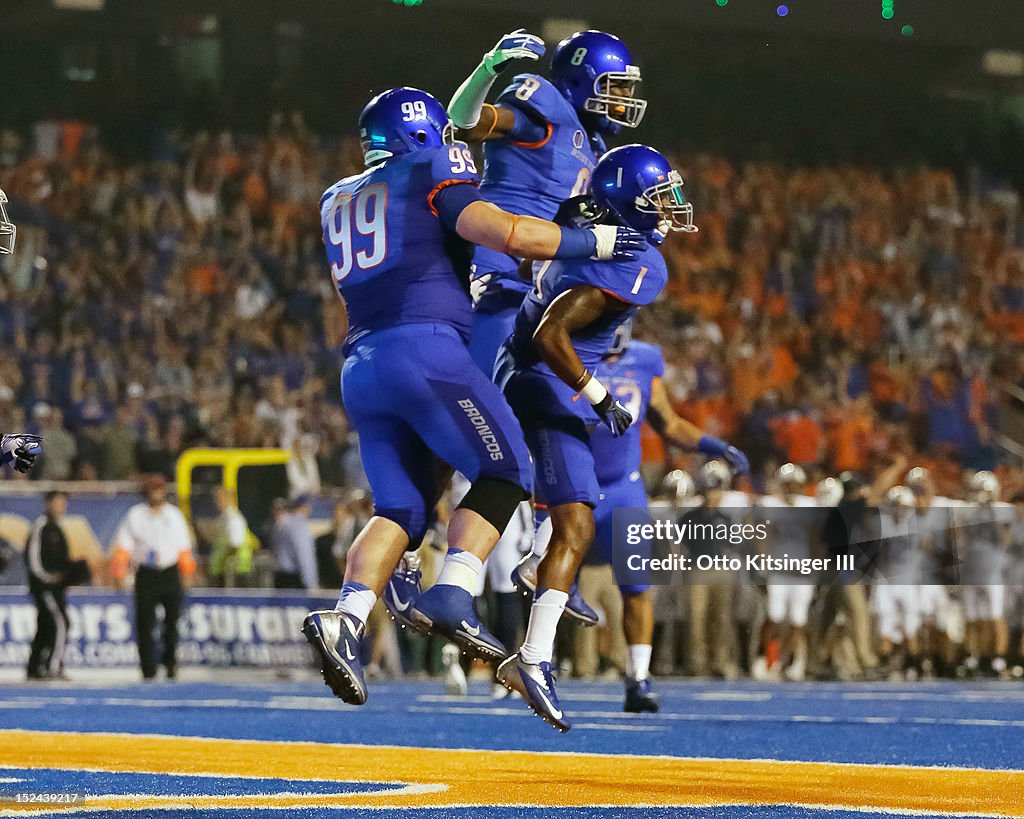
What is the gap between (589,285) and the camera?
22.2 ft

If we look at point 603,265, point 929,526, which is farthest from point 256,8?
point 603,265

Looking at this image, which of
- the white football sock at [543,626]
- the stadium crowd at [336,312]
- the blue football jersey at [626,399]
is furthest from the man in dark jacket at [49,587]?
the white football sock at [543,626]

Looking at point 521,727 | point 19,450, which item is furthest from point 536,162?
point 521,727

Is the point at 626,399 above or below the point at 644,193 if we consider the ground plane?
below

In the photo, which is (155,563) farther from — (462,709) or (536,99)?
(536,99)

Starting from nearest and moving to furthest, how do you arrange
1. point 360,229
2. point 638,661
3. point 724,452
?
point 360,229 < point 724,452 < point 638,661

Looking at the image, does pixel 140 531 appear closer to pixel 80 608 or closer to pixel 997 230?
pixel 80 608

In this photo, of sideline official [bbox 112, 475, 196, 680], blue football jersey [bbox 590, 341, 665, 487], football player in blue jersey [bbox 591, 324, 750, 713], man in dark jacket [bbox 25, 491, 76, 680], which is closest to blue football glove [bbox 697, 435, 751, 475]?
football player in blue jersey [bbox 591, 324, 750, 713]

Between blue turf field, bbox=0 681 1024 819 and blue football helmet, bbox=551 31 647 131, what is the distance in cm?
276

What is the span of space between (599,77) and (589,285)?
45.5 inches

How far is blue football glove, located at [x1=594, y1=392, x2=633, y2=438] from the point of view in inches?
258

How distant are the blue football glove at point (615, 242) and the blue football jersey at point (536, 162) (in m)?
1.31

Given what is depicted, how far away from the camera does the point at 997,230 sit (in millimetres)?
21656

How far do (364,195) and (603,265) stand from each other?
112 cm
